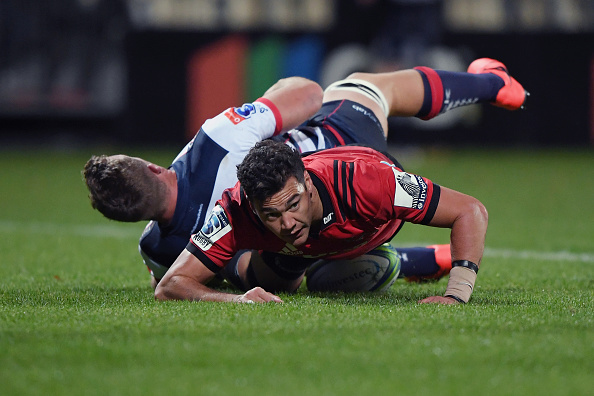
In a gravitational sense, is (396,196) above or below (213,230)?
above

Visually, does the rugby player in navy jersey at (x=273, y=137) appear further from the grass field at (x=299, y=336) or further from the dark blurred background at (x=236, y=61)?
the dark blurred background at (x=236, y=61)

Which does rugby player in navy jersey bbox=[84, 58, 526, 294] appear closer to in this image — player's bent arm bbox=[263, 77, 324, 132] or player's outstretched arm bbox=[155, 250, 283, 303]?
player's bent arm bbox=[263, 77, 324, 132]

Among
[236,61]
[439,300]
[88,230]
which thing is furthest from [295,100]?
[236,61]

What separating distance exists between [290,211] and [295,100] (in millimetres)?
1541

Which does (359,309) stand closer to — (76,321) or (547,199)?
(76,321)

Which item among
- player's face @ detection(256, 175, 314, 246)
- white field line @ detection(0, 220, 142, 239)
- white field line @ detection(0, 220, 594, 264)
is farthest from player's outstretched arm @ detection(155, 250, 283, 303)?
white field line @ detection(0, 220, 142, 239)

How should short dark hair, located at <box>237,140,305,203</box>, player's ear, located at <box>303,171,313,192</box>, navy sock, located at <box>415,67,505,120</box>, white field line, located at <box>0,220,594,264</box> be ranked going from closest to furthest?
short dark hair, located at <box>237,140,305,203</box>, player's ear, located at <box>303,171,313,192</box>, navy sock, located at <box>415,67,505,120</box>, white field line, located at <box>0,220,594,264</box>

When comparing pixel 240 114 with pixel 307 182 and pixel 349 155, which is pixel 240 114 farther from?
pixel 307 182

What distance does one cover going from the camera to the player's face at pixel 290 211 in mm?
3523

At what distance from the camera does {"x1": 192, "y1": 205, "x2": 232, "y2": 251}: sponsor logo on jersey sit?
390 centimetres

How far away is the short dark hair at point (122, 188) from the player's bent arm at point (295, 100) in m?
0.90

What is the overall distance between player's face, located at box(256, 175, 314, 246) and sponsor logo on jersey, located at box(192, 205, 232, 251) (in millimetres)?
311

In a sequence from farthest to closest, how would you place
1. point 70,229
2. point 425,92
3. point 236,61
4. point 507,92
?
point 236,61
point 70,229
point 507,92
point 425,92

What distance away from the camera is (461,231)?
3.86 meters
